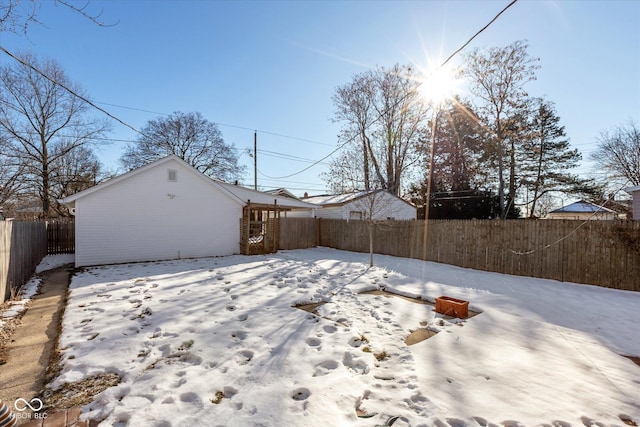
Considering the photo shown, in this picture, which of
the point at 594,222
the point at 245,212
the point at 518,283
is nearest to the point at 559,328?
the point at 518,283

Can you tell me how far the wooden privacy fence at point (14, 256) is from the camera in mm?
5520

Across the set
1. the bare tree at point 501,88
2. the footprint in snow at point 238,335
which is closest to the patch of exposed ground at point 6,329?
the footprint in snow at point 238,335

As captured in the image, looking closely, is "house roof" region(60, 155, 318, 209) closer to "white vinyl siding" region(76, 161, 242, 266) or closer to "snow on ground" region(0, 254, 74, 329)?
"white vinyl siding" region(76, 161, 242, 266)

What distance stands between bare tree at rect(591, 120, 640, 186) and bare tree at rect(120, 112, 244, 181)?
105 feet

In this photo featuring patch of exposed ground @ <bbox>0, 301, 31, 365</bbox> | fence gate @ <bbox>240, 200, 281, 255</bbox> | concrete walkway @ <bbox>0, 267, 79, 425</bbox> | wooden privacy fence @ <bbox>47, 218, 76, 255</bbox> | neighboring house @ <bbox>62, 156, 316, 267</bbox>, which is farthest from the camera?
fence gate @ <bbox>240, 200, 281, 255</bbox>

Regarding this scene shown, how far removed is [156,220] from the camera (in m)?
11.0

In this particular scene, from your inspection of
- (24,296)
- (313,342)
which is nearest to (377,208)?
(313,342)

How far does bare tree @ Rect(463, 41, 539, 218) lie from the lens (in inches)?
718

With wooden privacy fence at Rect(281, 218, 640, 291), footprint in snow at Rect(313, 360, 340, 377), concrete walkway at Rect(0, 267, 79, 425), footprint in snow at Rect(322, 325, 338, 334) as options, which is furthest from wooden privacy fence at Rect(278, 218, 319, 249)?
footprint in snow at Rect(313, 360, 340, 377)

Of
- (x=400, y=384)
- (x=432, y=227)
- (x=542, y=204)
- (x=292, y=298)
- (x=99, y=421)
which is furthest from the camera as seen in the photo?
(x=542, y=204)

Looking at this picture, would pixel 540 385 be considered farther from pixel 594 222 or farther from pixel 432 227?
pixel 432 227

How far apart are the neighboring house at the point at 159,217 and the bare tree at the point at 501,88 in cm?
1676

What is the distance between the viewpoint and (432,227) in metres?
11.1

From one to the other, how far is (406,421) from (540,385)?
1647 millimetres
